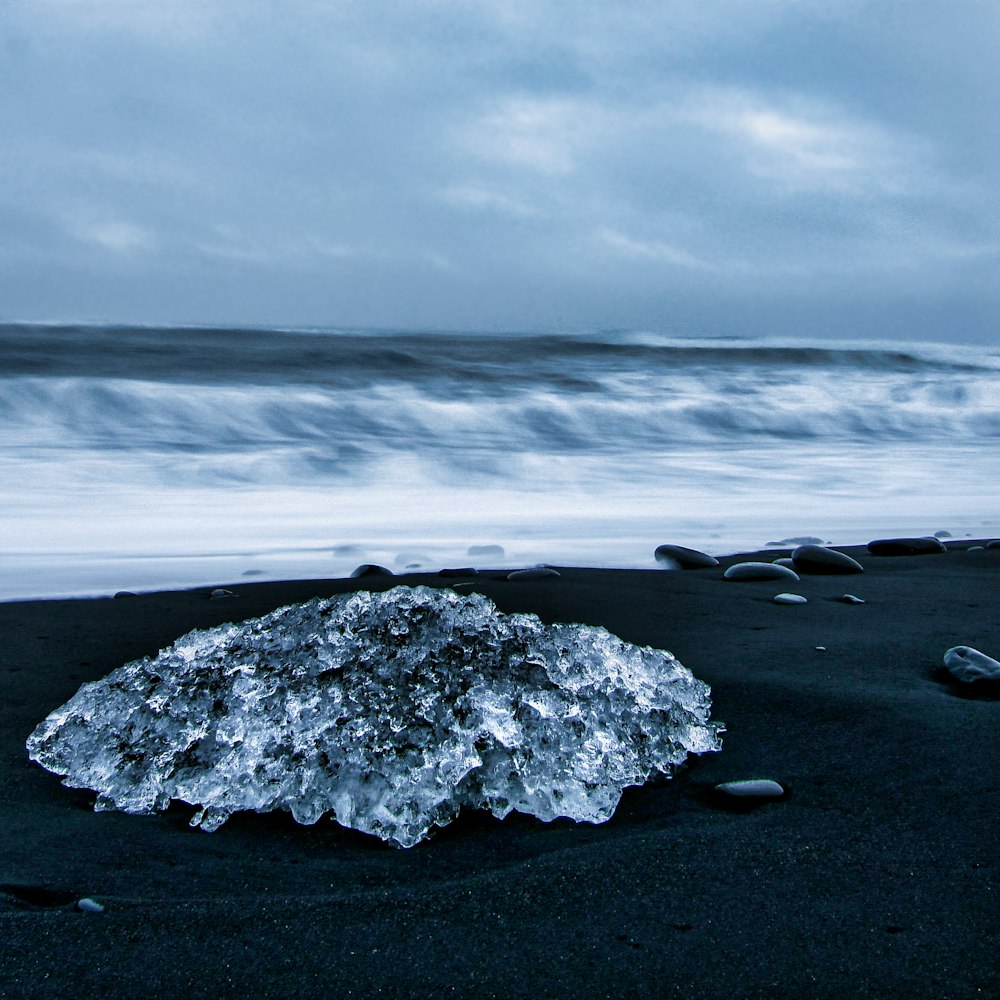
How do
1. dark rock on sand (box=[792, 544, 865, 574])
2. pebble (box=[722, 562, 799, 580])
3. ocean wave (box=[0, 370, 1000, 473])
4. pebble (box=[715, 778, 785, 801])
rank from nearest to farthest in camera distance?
pebble (box=[715, 778, 785, 801])
pebble (box=[722, 562, 799, 580])
dark rock on sand (box=[792, 544, 865, 574])
ocean wave (box=[0, 370, 1000, 473])

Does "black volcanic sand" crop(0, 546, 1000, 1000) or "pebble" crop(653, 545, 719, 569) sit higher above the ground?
"pebble" crop(653, 545, 719, 569)

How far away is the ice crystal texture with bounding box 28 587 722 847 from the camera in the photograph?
4.73 feet

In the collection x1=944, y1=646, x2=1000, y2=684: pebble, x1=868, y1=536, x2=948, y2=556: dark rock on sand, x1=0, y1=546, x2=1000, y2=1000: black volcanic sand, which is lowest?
x1=0, y1=546, x2=1000, y2=1000: black volcanic sand

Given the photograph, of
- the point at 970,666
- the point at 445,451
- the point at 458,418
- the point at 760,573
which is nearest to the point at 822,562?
the point at 760,573

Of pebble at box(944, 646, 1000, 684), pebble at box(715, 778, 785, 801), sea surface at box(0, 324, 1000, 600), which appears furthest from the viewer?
sea surface at box(0, 324, 1000, 600)

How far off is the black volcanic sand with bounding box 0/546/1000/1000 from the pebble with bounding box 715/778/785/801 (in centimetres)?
2

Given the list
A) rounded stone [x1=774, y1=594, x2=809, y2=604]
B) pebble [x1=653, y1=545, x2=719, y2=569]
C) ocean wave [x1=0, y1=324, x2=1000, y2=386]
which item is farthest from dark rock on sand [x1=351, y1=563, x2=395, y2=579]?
ocean wave [x1=0, y1=324, x2=1000, y2=386]

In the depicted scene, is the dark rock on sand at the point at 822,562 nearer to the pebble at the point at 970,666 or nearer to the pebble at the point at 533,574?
the pebble at the point at 533,574

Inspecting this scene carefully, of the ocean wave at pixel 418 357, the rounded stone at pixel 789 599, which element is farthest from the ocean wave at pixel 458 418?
the rounded stone at pixel 789 599

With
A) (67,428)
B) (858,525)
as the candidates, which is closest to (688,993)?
(858,525)

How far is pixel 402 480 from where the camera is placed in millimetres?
7500

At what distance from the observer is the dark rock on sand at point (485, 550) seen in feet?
13.8

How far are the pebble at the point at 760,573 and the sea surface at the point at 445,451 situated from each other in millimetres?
651

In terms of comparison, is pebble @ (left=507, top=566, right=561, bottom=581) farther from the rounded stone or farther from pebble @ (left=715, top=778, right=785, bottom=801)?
pebble @ (left=715, top=778, right=785, bottom=801)
